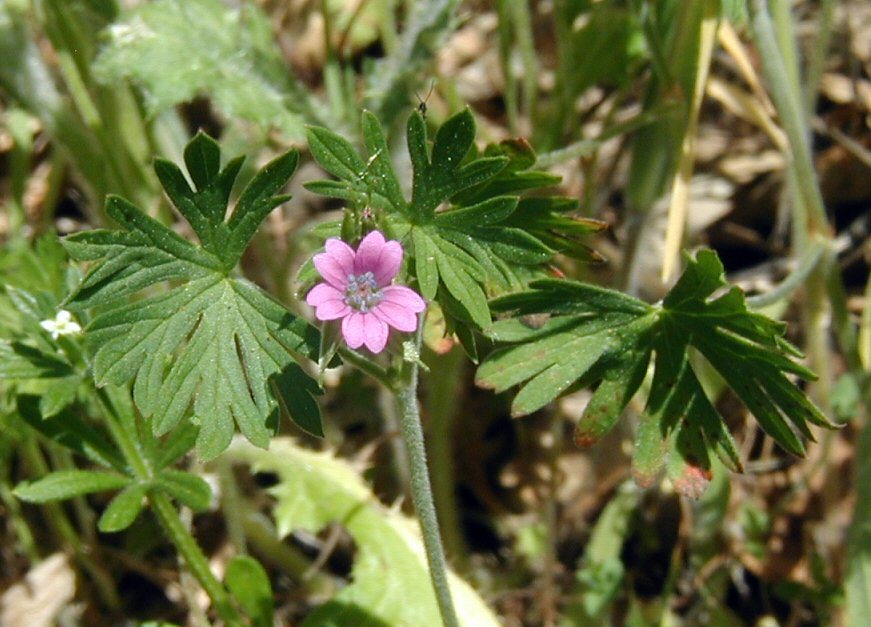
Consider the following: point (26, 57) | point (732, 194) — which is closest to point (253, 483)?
point (26, 57)

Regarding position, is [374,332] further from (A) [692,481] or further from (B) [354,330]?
(A) [692,481]

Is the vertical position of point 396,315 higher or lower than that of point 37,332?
higher

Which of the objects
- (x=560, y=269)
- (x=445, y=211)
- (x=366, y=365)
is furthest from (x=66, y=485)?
(x=560, y=269)

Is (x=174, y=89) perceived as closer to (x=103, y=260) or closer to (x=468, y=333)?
(x=103, y=260)

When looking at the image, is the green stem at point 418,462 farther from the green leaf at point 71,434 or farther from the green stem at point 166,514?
the green leaf at point 71,434

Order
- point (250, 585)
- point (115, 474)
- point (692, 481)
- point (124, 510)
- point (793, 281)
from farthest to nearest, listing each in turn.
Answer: point (793, 281) < point (250, 585) < point (115, 474) < point (124, 510) < point (692, 481)

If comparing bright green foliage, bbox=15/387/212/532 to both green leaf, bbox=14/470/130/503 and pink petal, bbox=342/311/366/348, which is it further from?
pink petal, bbox=342/311/366/348

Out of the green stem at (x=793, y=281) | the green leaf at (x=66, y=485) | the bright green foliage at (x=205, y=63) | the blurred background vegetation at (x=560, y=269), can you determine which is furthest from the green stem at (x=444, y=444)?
the green leaf at (x=66, y=485)
